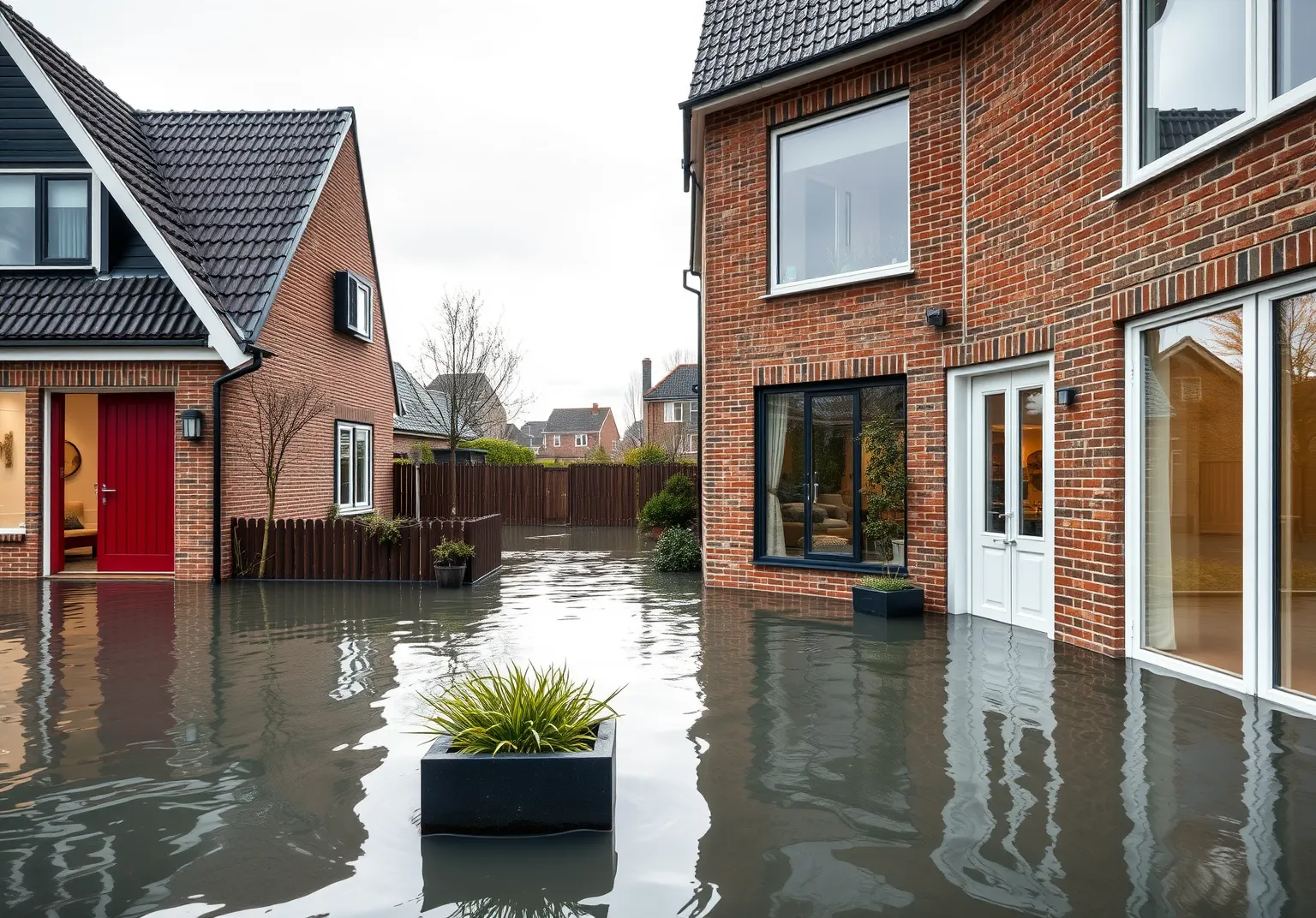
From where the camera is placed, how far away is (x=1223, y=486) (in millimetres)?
6227

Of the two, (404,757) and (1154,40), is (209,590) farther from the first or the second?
(1154,40)

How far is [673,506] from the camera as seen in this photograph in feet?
50.3

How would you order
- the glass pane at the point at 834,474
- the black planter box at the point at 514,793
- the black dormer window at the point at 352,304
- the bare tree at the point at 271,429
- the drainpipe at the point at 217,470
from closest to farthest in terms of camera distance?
1. the black planter box at the point at 514,793
2. the glass pane at the point at 834,474
3. the drainpipe at the point at 217,470
4. the bare tree at the point at 271,429
5. the black dormer window at the point at 352,304

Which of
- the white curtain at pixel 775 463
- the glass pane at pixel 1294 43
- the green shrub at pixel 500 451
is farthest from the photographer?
the green shrub at pixel 500 451

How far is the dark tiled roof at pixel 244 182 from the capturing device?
44.0 ft

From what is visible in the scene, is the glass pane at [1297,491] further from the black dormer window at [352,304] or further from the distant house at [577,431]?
the distant house at [577,431]

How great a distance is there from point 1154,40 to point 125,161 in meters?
13.5

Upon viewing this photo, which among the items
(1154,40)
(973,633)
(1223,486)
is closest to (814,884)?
(1223,486)

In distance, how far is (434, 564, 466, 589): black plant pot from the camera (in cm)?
1182

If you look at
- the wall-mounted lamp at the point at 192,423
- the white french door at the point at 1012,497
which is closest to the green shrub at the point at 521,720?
the white french door at the point at 1012,497

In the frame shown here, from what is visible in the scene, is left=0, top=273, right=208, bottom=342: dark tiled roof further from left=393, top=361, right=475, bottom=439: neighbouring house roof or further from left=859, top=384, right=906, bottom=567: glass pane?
left=393, top=361, right=475, bottom=439: neighbouring house roof

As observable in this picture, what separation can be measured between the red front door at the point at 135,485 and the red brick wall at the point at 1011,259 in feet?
26.7

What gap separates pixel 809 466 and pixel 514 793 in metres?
7.39

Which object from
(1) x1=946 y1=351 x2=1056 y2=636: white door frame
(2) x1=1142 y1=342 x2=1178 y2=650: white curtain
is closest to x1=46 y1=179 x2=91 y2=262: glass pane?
(1) x1=946 y1=351 x2=1056 y2=636: white door frame
